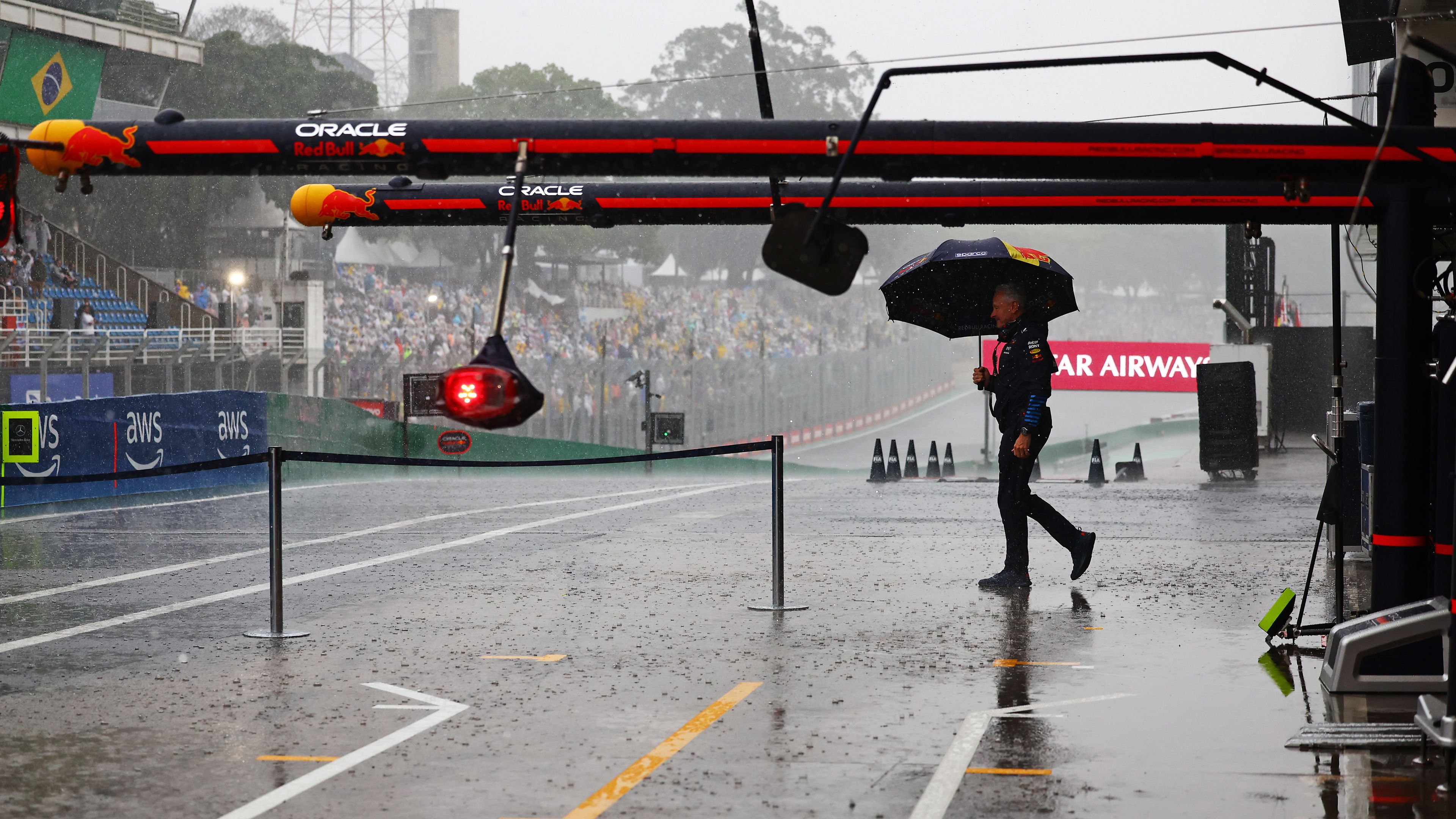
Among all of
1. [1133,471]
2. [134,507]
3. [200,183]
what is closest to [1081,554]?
[134,507]

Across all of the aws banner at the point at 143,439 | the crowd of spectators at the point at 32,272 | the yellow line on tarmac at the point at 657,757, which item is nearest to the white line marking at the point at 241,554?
the aws banner at the point at 143,439

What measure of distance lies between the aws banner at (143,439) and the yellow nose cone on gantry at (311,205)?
380 inches

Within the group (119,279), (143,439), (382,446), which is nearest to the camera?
(143,439)

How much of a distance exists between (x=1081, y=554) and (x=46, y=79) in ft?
119

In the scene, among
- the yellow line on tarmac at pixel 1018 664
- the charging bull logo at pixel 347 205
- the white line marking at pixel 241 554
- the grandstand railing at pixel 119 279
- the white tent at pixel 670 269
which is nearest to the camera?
the yellow line on tarmac at pixel 1018 664

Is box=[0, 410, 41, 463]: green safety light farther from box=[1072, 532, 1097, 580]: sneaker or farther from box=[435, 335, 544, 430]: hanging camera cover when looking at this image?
box=[435, 335, 544, 430]: hanging camera cover

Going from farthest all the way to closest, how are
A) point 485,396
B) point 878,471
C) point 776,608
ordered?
point 878,471
point 776,608
point 485,396

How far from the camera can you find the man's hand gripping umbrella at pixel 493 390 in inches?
208

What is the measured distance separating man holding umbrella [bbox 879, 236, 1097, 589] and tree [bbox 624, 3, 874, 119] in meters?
58.4

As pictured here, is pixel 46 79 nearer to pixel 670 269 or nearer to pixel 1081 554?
pixel 1081 554

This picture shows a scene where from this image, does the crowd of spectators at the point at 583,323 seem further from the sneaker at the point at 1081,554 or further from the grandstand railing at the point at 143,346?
the sneaker at the point at 1081,554

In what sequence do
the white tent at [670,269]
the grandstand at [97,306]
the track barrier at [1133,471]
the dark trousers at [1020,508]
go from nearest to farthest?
1. the dark trousers at [1020,508]
2. the track barrier at [1133,471]
3. the grandstand at [97,306]
4. the white tent at [670,269]

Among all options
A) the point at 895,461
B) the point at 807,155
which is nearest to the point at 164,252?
the point at 895,461

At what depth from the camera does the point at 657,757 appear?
571cm
